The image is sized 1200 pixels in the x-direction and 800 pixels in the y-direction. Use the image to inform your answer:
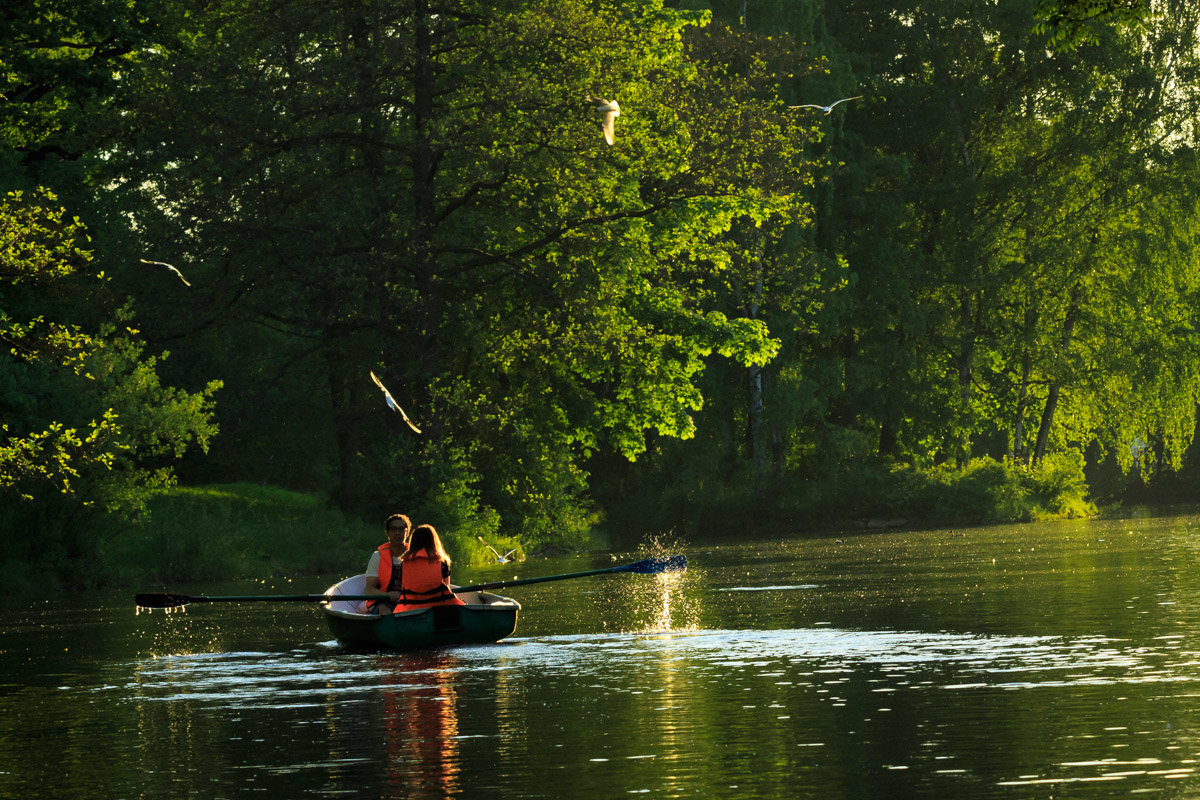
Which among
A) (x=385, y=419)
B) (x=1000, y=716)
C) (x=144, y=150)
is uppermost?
(x=144, y=150)

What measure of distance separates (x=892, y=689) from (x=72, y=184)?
99.1 feet

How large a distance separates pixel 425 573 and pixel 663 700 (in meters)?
7.72

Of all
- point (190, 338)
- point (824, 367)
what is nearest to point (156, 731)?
point (190, 338)

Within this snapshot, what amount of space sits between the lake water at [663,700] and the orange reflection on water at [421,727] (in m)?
0.04

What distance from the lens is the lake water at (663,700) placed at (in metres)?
11.7

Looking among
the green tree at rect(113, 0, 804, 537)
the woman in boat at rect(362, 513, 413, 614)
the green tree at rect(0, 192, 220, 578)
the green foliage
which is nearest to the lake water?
the woman in boat at rect(362, 513, 413, 614)

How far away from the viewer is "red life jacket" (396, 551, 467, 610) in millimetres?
22797

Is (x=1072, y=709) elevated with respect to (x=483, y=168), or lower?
lower

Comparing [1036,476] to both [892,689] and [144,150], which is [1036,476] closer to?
[144,150]

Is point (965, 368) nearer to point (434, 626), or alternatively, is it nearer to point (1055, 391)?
point (1055, 391)

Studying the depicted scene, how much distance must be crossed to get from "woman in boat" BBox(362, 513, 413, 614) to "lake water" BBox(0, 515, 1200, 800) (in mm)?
999

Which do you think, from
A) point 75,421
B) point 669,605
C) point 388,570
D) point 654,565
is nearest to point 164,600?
point 388,570

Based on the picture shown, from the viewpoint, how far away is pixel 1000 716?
44.8 feet

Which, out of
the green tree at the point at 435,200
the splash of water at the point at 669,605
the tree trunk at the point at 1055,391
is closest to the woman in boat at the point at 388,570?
the splash of water at the point at 669,605
